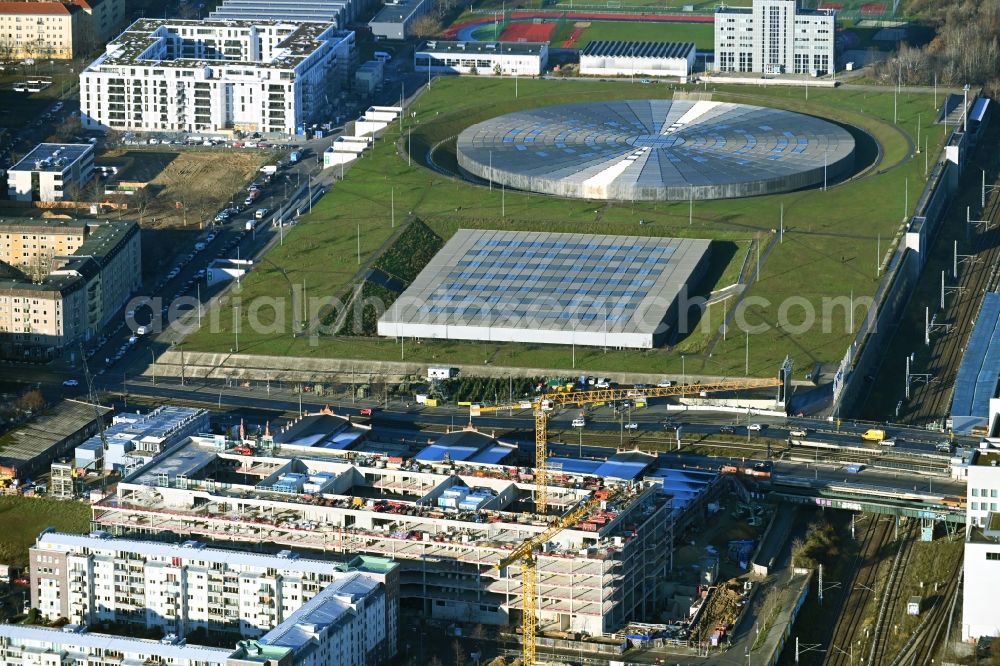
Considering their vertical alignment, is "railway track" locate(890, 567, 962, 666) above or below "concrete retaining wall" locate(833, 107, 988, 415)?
below

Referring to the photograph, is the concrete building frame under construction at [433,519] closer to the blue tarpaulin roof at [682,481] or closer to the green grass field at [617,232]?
the blue tarpaulin roof at [682,481]

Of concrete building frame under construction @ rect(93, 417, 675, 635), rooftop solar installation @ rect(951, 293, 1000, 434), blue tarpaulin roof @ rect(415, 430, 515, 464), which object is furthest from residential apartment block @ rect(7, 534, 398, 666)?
rooftop solar installation @ rect(951, 293, 1000, 434)

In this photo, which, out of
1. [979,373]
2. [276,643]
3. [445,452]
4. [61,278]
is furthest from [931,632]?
[61,278]

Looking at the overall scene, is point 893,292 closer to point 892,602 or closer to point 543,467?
point 543,467

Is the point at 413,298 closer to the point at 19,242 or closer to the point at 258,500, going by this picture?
the point at 19,242

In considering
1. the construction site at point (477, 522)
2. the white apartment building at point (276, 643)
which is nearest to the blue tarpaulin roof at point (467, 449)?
the construction site at point (477, 522)

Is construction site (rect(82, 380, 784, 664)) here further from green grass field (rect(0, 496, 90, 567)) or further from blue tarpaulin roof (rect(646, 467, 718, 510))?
green grass field (rect(0, 496, 90, 567))

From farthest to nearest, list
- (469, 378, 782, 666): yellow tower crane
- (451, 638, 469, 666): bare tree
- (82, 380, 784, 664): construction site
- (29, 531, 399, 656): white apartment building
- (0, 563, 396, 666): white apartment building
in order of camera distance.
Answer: (82, 380, 784, 664): construction site < (469, 378, 782, 666): yellow tower crane < (29, 531, 399, 656): white apartment building < (451, 638, 469, 666): bare tree < (0, 563, 396, 666): white apartment building
